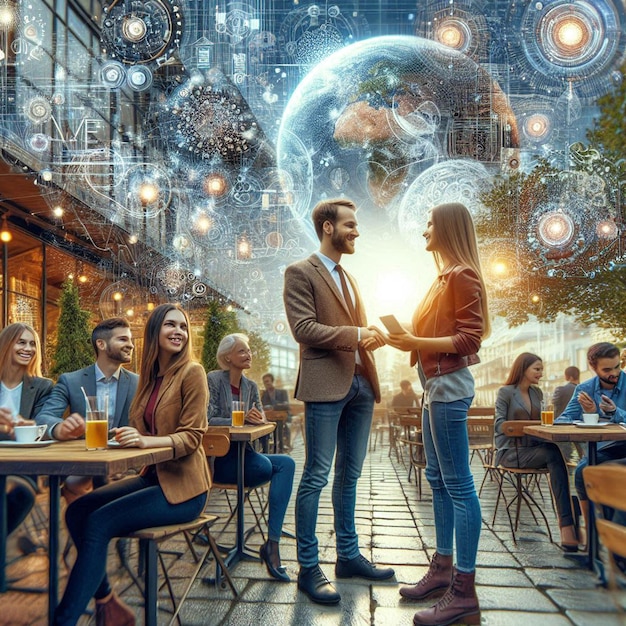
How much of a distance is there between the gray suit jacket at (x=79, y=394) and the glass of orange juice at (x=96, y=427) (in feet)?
3.45

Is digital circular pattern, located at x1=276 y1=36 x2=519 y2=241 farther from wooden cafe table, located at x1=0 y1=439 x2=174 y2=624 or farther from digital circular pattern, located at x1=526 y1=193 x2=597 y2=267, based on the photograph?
wooden cafe table, located at x1=0 y1=439 x2=174 y2=624

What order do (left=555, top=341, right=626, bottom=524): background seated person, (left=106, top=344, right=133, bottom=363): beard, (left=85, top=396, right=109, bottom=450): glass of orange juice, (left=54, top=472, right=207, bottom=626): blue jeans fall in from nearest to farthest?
(left=54, top=472, right=207, bottom=626): blue jeans
(left=85, top=396, right=109, bottom=450): glass of orange juice
(left=106, top=344, right=133, bottom=363): beard
(left=555, top=341, right=626, bottom=524): background seated person

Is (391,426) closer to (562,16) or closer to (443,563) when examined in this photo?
(562,16)

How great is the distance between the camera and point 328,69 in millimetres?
7535

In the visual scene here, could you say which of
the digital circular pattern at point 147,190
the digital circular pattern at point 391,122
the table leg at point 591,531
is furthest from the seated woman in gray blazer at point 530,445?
the digital circular pattern at point 147,190

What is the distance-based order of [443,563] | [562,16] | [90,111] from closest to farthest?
[443,563], [562,16], [90,111]

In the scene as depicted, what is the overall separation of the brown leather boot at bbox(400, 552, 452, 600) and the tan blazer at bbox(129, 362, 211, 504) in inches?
43.2

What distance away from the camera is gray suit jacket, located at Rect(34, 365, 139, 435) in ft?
11.6

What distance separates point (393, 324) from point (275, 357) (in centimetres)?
869

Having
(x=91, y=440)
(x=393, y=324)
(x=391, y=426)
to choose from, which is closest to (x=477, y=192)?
(x=391, y=426)

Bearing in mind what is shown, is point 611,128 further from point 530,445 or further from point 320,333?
point 320,333

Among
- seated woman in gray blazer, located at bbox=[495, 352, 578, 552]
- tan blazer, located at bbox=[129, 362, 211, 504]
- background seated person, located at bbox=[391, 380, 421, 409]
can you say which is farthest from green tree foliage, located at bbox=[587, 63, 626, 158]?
tan blazer, located at bbox=[129, 362, 211, 504]

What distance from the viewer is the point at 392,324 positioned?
2879mm

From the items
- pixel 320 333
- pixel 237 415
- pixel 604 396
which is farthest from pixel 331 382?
pixel 604 396
